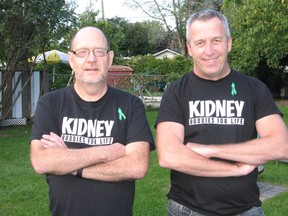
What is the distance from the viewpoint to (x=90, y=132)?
9.09ft

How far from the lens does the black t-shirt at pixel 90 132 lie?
269 centimetres

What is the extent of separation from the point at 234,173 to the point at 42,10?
914cm

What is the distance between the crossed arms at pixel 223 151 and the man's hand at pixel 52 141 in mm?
652

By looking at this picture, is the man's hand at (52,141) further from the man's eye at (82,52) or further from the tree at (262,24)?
the tree at (262,24)

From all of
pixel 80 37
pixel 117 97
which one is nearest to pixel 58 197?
pixel 117 97

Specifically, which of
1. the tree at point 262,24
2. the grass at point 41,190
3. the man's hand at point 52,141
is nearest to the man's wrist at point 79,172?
the man's hand at point 52,141

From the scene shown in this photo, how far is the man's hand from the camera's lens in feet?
8.87

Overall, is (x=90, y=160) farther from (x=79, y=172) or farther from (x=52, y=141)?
(x=52, y=141)

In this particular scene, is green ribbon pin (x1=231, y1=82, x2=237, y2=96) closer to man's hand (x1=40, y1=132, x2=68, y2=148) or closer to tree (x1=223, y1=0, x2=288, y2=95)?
man's hand (x1=40, y1=132, x2=68, y2=148)

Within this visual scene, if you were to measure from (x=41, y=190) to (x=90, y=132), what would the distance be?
365cm

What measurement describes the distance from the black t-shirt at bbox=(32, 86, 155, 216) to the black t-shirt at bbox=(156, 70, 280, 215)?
0.81 ft

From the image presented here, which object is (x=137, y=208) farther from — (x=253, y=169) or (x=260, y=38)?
(x=260, y=38)

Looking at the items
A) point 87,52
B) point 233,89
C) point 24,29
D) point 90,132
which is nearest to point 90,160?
point 90,132

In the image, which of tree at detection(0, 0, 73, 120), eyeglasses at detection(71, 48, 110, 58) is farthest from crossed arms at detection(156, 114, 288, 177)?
tree at detection(0, 0, 73, 120)
